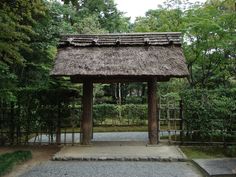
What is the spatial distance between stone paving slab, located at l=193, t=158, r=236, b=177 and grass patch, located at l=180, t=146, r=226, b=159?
92 cm

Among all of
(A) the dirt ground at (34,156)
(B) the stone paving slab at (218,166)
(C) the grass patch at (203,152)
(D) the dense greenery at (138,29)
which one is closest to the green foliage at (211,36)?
(D) the dense greenery at (138,29)

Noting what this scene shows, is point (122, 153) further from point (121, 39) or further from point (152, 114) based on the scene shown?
point (121, 39)

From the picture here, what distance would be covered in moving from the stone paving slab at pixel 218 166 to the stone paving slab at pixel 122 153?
2.88 ft

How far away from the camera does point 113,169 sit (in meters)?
9.63

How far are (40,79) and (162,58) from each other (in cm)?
775

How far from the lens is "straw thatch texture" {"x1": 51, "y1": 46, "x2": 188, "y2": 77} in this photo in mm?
12320

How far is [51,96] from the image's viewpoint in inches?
535

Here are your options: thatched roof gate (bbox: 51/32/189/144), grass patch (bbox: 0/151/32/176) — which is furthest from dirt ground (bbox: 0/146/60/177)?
thatched roof gate (bbox: 51/32/189/144)

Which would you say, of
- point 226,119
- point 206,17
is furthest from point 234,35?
point 226,119

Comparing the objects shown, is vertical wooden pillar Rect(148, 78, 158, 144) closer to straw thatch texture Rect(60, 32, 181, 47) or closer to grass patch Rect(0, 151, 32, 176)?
straw thatch texture Rect(60, 32, 181, 47)

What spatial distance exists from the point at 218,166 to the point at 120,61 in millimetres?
5347

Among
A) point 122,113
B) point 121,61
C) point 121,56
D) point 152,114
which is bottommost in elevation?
point 152,114

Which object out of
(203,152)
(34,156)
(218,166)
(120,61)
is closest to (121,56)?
(120,61)

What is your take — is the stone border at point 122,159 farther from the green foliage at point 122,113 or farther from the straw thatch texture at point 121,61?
the green foliage at point 122,113
